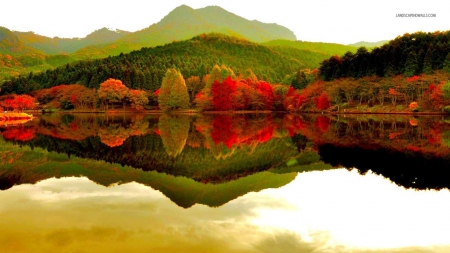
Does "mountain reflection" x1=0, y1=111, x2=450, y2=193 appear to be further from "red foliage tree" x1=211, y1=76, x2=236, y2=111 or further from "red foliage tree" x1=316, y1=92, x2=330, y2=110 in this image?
"red foliage tree" x1=211, y1=76, x2=236, y2=111

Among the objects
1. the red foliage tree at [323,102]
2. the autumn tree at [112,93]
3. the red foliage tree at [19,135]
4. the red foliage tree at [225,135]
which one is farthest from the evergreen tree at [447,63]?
the autumn tree at [112,93]

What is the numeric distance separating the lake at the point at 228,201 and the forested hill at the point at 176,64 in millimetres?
87008

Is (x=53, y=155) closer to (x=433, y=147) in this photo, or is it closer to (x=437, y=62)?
(x=433, y=147)

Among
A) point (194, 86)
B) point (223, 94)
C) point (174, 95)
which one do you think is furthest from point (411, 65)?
→ point (194, 86)

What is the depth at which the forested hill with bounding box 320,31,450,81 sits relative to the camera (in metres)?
60.0

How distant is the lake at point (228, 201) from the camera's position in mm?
6094

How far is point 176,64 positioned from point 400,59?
82261 millimetres

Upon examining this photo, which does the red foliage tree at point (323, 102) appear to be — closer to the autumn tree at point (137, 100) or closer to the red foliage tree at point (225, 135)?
the red foliage tree at point (225, 135)

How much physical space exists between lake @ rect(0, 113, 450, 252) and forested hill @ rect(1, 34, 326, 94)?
87.0 m

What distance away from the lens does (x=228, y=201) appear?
342 inches

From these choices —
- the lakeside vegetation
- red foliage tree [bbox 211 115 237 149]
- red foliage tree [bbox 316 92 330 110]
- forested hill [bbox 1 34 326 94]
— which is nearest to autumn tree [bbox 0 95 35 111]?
Result: the lakeside vegetation

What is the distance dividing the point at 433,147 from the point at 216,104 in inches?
2253

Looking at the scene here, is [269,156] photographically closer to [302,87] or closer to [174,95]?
[174,95]

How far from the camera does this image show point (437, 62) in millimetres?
59625
